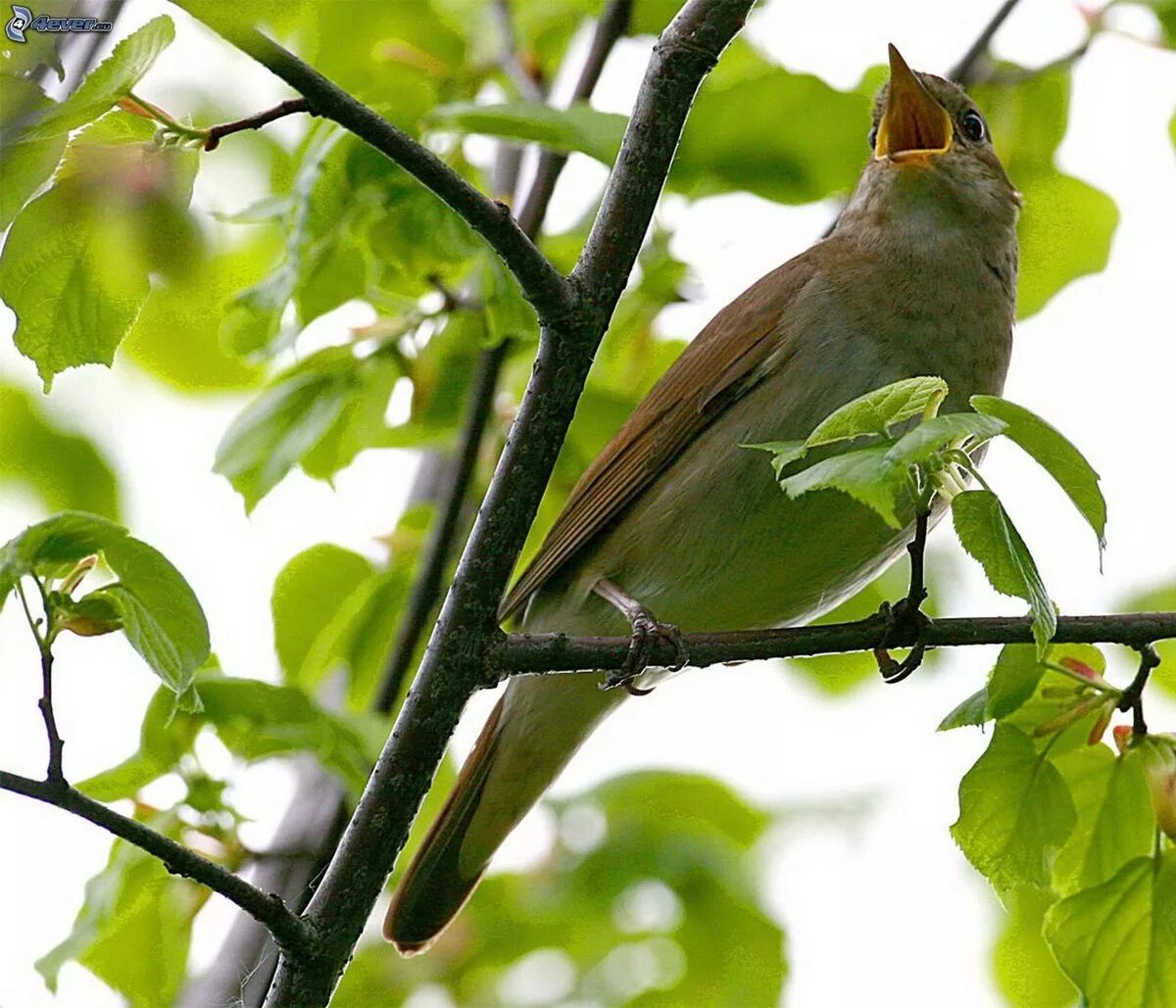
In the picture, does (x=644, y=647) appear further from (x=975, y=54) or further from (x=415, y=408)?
(x=975, y=54)

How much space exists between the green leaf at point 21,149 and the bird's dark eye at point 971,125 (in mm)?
2844

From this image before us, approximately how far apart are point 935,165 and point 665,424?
1.15 meters

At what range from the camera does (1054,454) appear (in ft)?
→ 6.98

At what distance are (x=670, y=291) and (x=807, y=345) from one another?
1.85ft

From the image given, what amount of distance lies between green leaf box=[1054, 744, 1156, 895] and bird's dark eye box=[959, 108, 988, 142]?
7.18 feet

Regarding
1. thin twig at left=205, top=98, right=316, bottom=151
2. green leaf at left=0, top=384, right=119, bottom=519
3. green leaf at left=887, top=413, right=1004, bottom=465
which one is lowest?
green leaf at left=887, top=413, right=1004, bottom=465

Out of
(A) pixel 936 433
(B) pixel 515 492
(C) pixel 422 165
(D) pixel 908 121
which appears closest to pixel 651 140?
(C) pixel 422 165

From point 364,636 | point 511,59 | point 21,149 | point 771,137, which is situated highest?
point 511,59

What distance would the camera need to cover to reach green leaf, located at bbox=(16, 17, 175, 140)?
7.17 feet

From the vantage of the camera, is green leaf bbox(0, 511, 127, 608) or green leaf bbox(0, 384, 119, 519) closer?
green leaf bbox(0, 511, 127, 608)

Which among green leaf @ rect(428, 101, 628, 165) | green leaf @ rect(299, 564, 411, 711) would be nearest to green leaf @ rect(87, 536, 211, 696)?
green leaf @ rect(428, 101, 628, 165)

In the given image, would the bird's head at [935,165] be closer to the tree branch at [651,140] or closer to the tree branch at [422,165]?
the tree branch at [651,140]

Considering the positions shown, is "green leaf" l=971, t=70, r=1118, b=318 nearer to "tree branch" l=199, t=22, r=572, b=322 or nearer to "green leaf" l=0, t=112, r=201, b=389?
"tree branch" l=199, t=22, r=572, b=322

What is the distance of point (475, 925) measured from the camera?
4.87 m
